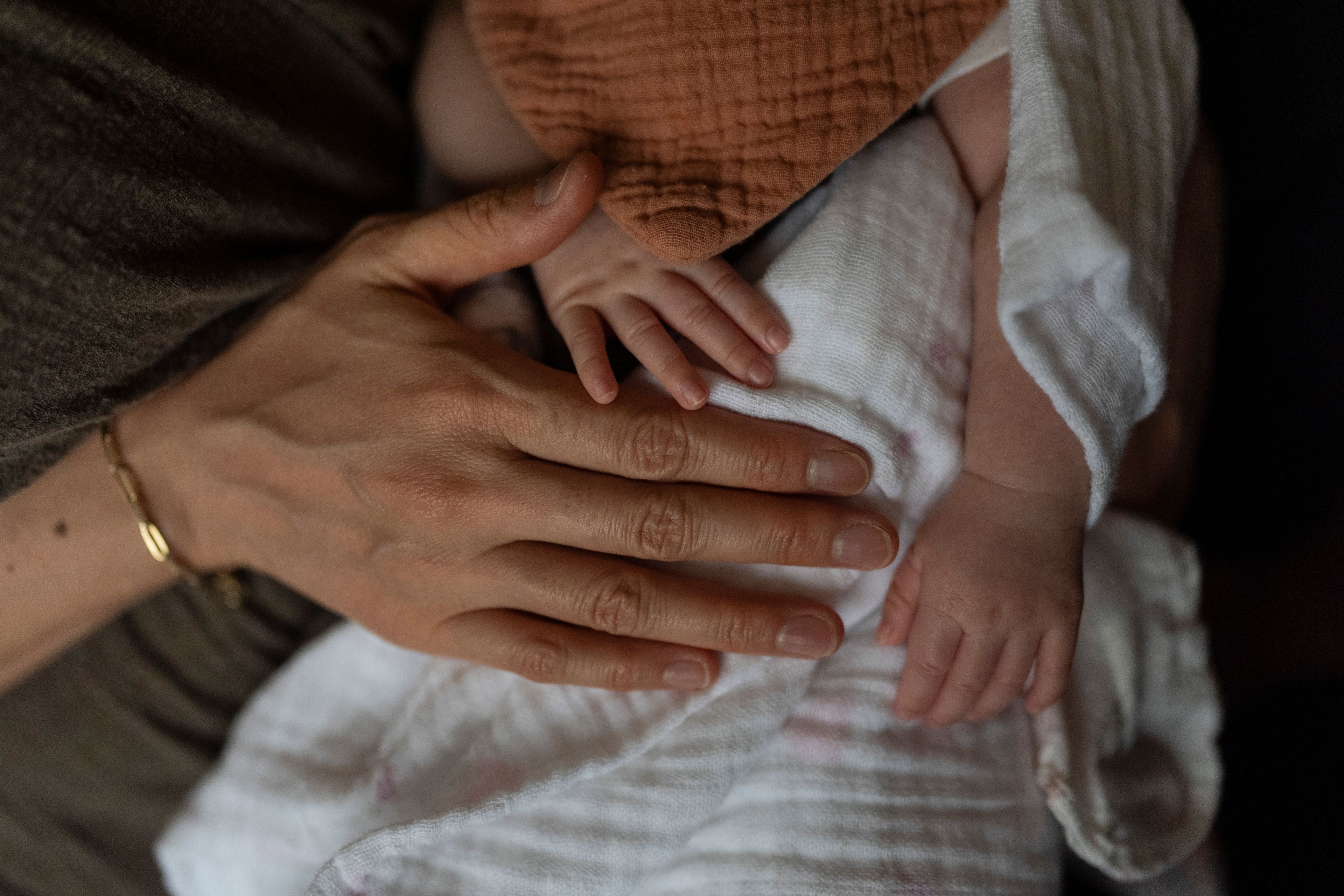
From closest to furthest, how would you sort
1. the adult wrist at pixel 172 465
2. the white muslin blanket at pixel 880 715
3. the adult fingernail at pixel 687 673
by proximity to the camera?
the white muslin blanket at pixel 880 715
the adult fingernail at pixel 687 673
the adult wrist at pixel 172 465

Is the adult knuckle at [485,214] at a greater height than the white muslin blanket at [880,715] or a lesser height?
greater

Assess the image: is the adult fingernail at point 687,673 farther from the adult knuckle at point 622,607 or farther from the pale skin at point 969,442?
the pale skin at point 969,442

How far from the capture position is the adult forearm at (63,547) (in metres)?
0.80

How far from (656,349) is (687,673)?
0.30 meters

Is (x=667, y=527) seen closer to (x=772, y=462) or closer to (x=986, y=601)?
(x=772, y=462)

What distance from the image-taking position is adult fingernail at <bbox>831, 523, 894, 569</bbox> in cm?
63

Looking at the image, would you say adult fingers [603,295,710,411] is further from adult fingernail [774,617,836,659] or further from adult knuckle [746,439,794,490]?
adult fingernail [774,617,836,659]

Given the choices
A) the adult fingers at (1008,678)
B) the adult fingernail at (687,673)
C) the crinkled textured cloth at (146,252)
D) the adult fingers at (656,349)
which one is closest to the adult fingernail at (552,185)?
the adult fingers at (656,349)

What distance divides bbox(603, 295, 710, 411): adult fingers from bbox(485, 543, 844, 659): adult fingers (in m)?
0.17

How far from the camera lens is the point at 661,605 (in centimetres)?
66

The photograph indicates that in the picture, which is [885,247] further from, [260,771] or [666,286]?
[260,771]

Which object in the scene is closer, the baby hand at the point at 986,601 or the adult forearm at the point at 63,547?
the baby hand at the point at 986,601

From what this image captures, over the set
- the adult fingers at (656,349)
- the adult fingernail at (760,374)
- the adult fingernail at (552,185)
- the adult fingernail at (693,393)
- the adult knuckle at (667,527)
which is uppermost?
the adult fingernail at (552,185)

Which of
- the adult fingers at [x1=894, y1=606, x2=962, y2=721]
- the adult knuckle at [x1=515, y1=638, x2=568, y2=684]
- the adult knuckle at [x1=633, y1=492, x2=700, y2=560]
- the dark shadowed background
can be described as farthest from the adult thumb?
the dark shadowed background
